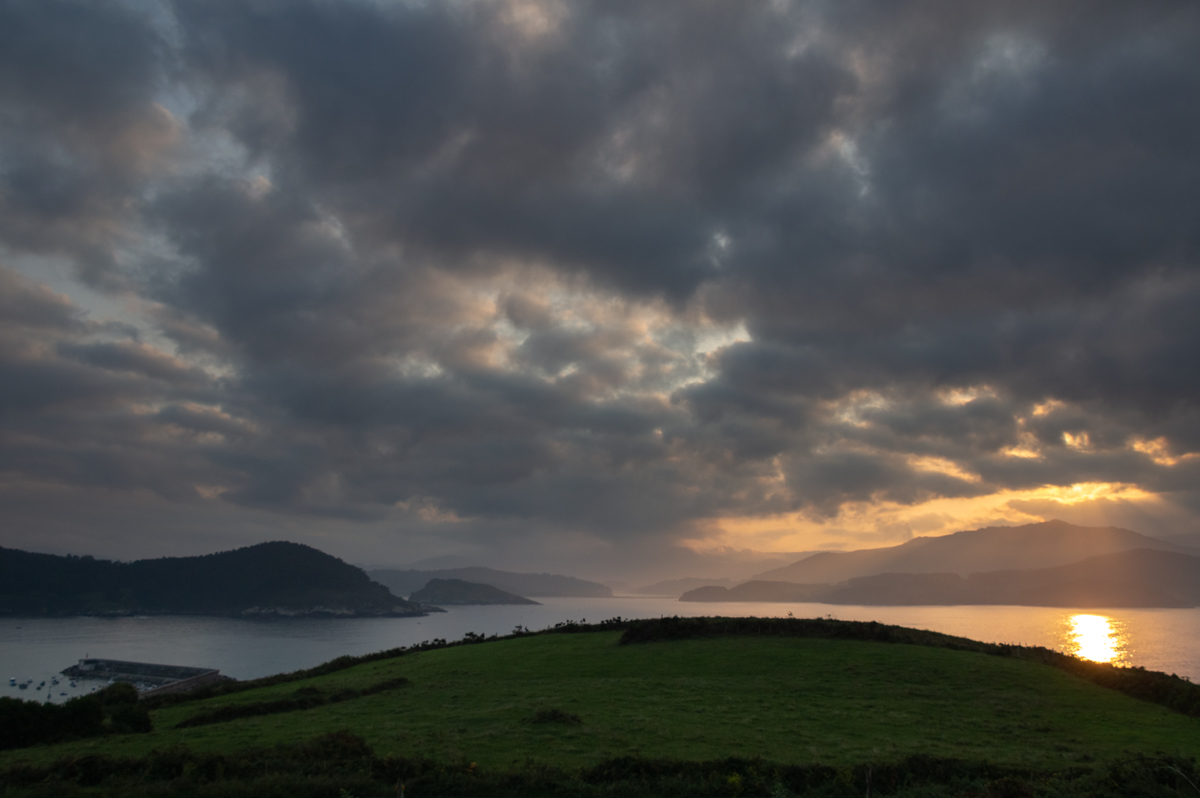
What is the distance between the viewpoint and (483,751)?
23797 millimetres

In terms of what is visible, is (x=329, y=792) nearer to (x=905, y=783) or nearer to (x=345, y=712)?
(x=345, y=712)

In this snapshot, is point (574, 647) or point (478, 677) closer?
point (478, 677)

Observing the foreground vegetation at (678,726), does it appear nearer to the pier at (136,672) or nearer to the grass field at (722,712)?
the grass field at (722,712)

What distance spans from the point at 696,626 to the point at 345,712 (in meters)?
29.6

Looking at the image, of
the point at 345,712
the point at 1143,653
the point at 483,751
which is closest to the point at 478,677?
the point at 345,712

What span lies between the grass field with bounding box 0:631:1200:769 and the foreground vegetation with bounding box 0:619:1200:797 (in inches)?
6.5

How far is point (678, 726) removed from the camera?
2738 cm

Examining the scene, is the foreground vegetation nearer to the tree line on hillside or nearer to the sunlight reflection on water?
the tree line on hillside

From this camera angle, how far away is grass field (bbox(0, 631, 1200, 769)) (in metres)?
24.3

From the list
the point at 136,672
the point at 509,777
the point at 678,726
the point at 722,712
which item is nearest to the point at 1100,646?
A: the point at 722,712

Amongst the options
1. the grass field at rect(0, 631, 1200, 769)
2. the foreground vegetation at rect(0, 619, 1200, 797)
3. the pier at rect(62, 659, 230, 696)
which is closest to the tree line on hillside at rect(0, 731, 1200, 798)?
the foreground vegetation at rect(0, 619, 1200, 797)

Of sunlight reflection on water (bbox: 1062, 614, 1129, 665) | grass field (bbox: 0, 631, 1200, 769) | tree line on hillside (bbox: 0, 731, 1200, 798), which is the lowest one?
sunlight reflection on water (bbox: 1062, 614, 1129, 665)

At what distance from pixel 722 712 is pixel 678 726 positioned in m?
3.89

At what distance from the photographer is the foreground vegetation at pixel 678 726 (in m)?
19.6
